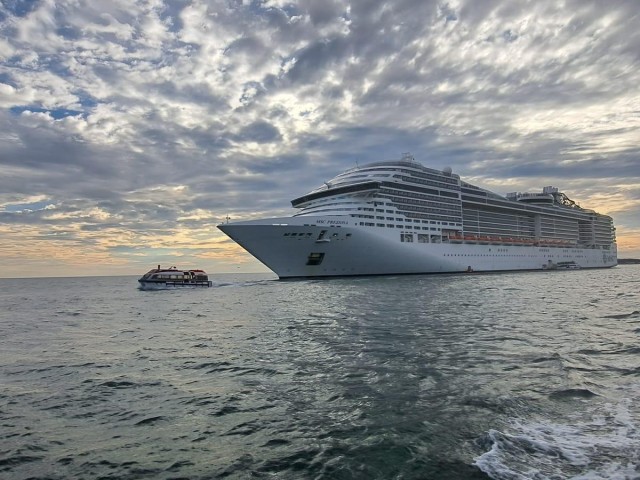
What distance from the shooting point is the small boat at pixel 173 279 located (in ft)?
219

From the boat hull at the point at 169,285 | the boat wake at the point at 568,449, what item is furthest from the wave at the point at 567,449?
the boat hull at the point at 169,285

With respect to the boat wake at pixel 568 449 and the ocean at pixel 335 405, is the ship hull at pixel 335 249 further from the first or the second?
the boat wake at pixel 568 449

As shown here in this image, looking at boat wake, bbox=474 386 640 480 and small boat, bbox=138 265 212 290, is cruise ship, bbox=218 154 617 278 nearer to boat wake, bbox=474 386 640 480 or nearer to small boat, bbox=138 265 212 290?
small boat, bbox=138 265 212 290

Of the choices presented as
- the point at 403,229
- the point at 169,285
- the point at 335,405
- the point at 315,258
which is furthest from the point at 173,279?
the point at 335,405

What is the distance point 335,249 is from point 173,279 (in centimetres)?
2675

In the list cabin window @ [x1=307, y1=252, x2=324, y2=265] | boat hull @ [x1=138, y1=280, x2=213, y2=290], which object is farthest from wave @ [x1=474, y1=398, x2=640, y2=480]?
boat hull @ [x1=138, y1=280, x2=213, y2=290]

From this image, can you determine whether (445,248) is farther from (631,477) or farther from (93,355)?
(631,477)

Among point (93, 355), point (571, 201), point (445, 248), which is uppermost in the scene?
point (571, 201)

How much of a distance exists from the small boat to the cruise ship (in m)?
13.8

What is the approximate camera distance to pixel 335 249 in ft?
200

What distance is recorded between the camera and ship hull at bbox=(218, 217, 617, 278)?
57812 millimetres

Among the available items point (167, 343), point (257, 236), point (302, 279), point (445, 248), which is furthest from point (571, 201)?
point (167, 343)

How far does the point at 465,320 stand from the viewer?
839 inches

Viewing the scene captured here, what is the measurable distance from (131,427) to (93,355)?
9.66m
